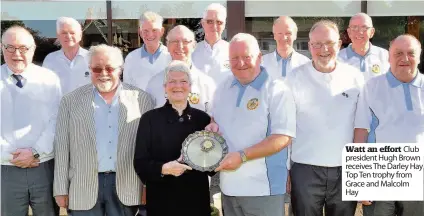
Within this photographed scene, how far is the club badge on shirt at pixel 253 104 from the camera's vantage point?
328 cm

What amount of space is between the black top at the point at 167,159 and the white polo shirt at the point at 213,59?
1606 mm

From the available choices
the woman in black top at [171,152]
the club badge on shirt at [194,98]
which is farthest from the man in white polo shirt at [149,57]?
the woman in black top at [171,152]

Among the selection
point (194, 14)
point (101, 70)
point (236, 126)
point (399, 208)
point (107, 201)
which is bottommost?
point (399, 208)

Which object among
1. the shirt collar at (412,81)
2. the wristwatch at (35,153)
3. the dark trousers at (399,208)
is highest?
the shirt collar at (412,81)

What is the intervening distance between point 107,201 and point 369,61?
107 inches

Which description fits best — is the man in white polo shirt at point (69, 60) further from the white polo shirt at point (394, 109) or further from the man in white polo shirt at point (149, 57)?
the white polo shirt at point (394, 109)

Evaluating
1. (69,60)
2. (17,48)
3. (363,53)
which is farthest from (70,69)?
(363,53)

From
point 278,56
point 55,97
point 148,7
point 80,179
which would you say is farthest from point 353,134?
point 148,7

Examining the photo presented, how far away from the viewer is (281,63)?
15.1 ft

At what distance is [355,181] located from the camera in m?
3.62

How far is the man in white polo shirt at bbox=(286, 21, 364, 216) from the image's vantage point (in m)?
3.54

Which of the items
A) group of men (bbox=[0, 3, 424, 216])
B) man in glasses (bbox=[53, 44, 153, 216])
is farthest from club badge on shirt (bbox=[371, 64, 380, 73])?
man in glasses (bbox=[53, 44, 153, 216])

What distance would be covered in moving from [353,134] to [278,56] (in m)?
1.28

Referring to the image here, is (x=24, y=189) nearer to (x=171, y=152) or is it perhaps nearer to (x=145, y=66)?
(x=171, y=152)
